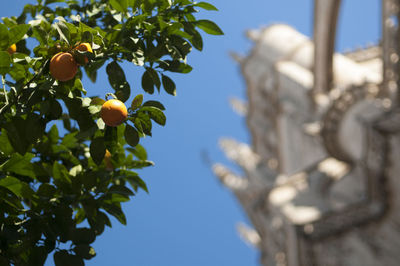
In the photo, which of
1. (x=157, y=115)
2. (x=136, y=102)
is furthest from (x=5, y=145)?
(x=157, y=115)

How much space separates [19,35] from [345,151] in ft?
46.1

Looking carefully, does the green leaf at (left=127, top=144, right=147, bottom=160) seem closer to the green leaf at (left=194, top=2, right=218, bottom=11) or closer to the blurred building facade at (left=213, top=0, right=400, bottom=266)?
the green leaf at (left=194, top=2, right=218, bottom=11)

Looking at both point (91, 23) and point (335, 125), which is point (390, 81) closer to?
point (335, 125)

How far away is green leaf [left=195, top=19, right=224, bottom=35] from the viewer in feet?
9.52

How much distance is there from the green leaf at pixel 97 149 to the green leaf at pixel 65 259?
0.68 metres

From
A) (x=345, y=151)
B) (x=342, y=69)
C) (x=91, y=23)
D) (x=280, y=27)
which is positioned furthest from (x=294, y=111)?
(x=91, y=23)

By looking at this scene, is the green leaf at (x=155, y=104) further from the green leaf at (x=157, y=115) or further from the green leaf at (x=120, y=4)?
the green leaf at (x=120, y=4)

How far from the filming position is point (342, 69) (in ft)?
61.8

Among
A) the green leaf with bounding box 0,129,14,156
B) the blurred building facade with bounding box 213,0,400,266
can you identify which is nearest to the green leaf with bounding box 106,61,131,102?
the green leaf with bounding box 0,129,14,156

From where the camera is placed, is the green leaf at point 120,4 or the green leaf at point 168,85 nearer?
the green leaf at point 120,4

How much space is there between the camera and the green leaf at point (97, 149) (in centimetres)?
250

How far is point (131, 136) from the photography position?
2525mm

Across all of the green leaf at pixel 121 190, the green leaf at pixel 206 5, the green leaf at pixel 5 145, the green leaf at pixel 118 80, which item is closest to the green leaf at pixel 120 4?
the green leaf at pixel 118 80

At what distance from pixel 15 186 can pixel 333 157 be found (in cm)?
1493
